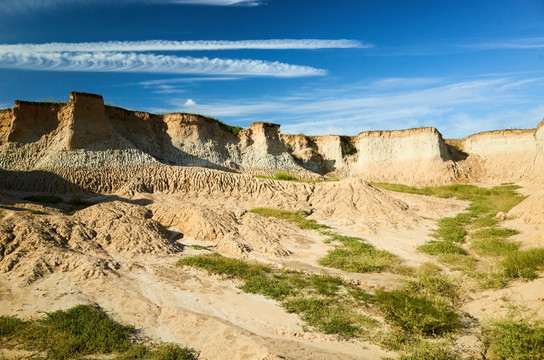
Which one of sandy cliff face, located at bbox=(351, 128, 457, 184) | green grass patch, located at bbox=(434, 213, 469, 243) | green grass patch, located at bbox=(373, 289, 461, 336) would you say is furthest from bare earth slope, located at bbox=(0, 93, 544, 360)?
green grass patch, located at bbox=(373, 289, 461, 336)

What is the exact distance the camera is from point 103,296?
7.42m

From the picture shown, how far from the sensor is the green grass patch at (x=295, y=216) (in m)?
15.4

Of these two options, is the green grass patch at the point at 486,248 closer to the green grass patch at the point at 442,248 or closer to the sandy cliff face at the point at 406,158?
the green grass patch at the point at 442,248

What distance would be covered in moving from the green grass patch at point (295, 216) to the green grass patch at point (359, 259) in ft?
9.07

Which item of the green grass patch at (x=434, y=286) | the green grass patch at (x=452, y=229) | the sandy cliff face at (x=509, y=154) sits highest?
the sandy cliff face at (x=509, y=154)

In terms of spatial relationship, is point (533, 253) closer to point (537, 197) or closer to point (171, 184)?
point (537, 197)

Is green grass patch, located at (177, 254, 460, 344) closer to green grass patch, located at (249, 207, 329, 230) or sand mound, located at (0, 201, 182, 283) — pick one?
sand mound, located at (0, 201, 182, 283)

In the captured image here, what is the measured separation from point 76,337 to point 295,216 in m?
11.9

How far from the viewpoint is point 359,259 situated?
10750 mm

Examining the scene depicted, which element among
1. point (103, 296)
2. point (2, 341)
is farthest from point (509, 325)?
point (2, 341)

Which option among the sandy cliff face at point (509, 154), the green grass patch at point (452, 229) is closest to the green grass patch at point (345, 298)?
the green grass patch at point (452, 229)

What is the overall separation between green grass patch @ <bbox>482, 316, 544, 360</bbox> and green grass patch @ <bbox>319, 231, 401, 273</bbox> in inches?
160

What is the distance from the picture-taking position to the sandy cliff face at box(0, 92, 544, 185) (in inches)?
932

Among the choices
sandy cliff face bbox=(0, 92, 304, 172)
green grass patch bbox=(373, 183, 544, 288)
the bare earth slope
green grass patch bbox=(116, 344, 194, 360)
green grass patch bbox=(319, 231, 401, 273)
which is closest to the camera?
green grass patch bbox=(116, 344, 194, 360)
